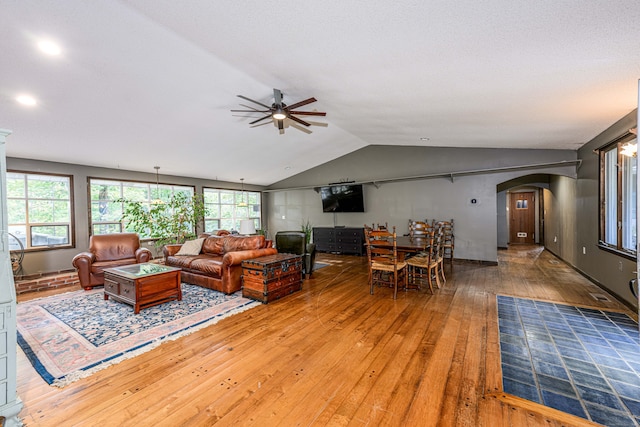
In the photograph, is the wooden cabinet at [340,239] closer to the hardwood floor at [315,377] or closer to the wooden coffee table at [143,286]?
the hardwood floor at [315,377]

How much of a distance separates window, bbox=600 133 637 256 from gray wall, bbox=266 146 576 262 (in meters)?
1.44

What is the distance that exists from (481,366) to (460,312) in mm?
1212

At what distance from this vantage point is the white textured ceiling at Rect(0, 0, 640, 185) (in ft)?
6.01

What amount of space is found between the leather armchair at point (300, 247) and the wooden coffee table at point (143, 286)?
2091mm

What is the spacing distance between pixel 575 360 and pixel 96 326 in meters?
4.89

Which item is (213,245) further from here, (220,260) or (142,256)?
(142,256)

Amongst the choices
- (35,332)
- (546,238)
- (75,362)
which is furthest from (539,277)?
(35,332)

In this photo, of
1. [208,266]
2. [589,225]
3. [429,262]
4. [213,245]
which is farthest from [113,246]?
[589,225]

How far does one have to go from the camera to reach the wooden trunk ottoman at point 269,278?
375cm

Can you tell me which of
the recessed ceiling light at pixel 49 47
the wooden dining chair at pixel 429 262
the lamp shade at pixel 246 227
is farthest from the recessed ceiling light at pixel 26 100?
the wooden dining chair at pixel 429 262

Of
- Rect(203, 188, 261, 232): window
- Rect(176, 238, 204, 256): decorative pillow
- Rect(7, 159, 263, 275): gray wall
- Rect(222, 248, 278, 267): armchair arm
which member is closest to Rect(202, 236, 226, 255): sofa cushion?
Rect(176, 238, 204, 256): decorative pillow

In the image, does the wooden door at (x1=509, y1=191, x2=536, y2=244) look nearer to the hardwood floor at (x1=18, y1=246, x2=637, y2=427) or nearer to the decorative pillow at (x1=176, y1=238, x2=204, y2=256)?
the hardwood floor at (x1=18, y1=246, x2=637, y2=427)

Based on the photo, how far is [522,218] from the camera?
9.99 m

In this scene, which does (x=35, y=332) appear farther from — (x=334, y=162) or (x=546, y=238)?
(x=546, y=238)
